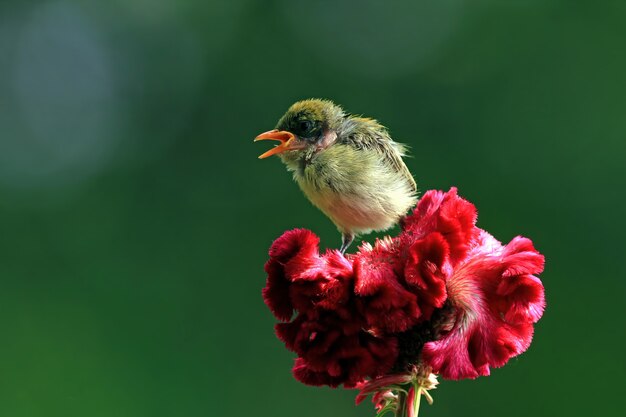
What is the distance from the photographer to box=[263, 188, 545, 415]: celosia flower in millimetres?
1847

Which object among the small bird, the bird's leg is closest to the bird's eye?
the small bird

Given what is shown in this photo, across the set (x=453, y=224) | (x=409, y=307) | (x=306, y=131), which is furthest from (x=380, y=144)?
(x=409, y=307)

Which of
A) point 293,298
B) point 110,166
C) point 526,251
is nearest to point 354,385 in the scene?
point 293,298

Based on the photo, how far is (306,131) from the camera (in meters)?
2.66

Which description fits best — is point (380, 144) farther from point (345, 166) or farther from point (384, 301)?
point (384, 301)

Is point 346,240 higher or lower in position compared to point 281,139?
lower

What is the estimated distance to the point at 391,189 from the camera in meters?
2.40

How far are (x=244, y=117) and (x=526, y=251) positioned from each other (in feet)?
23.5

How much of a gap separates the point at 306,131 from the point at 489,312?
96 cm

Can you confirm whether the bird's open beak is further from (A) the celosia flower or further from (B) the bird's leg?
(A) the celosia flower

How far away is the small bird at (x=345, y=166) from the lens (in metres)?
2.36

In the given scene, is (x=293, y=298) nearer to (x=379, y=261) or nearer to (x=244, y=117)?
(x=379, y=261)

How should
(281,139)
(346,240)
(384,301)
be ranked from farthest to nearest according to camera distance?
(281,139), (346,240), (384,301)

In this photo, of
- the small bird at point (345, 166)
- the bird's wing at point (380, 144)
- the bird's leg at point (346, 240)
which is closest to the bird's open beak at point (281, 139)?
the small bird at point (345, 166)
